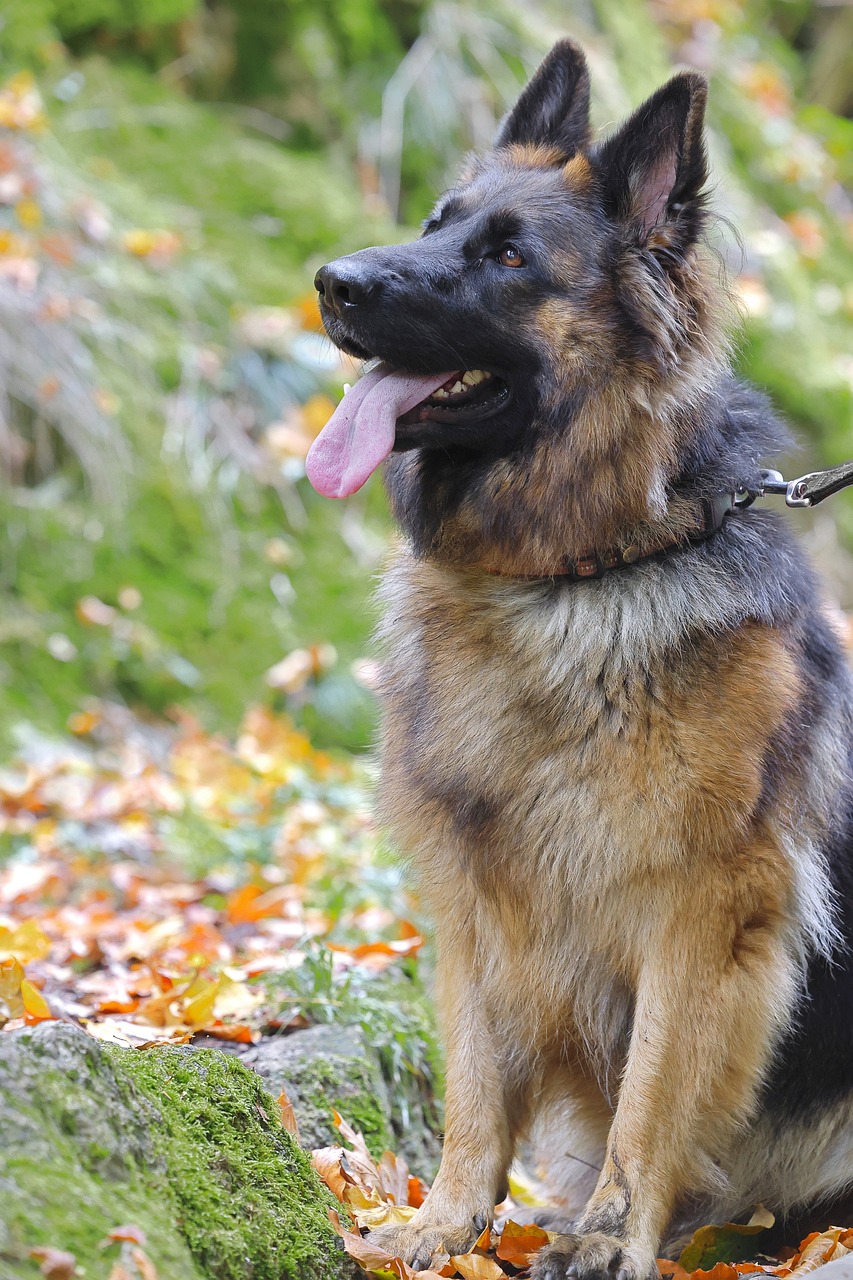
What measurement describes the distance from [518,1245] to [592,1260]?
25cm

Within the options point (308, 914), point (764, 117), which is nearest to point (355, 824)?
point (308, 914)

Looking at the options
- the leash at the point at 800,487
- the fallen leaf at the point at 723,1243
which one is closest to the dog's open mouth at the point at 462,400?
the leash at the point at 800,487

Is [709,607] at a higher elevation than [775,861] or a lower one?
higher

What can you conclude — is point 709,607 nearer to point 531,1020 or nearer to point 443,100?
point 531,1020

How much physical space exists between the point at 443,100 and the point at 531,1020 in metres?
8.38

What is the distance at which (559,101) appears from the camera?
3.54m

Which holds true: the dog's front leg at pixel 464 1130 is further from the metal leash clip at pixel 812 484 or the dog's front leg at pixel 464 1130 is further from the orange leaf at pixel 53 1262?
the metal leash clip at pixel 812 484

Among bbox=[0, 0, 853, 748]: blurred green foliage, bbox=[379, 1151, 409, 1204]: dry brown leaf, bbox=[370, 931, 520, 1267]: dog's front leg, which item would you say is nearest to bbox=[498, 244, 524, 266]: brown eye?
bbox=[370, 931, 520, 1267]: dog's front leg

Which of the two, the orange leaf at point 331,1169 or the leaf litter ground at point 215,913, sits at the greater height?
the orange leaf at point 331,1169

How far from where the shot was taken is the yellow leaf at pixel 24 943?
3.79 m

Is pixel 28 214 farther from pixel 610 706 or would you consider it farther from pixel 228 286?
pixel 610 706

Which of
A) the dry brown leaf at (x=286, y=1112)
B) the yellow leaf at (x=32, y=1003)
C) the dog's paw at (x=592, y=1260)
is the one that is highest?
the dog's paw at (x=592, y=1260)

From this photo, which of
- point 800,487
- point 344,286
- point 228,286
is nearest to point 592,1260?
point 800,487

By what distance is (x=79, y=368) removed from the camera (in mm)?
7059
